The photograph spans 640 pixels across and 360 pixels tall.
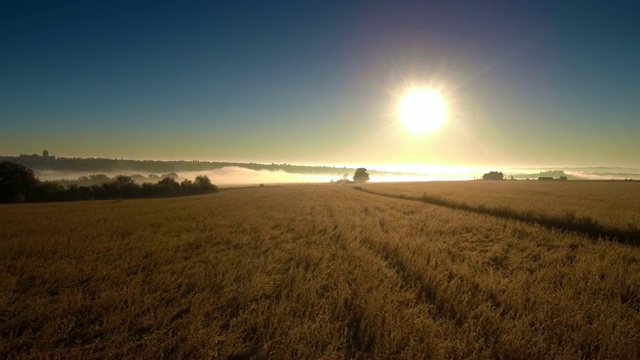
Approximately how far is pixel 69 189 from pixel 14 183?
8.35m

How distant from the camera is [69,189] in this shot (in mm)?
60562

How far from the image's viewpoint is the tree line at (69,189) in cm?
5344

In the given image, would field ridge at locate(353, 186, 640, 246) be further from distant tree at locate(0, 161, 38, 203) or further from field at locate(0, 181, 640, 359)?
distant tree at locate(0, 161, 38, 203)

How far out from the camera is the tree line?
175 ft

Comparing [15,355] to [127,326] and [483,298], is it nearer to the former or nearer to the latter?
[127,326]

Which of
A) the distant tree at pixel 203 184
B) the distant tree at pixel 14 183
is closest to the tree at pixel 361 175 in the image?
the distant tree at pixel 203 184

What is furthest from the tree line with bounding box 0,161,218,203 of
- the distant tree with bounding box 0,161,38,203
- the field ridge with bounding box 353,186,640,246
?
the field ridge with bounding box 353,186,640,246

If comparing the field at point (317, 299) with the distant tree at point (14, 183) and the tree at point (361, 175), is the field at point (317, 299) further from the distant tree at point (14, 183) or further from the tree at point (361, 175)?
the tree at point (361, 175)

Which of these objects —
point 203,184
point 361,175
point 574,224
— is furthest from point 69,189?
point 361,175

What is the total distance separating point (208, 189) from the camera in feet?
272

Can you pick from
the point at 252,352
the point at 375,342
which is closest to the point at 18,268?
the point at 252,352

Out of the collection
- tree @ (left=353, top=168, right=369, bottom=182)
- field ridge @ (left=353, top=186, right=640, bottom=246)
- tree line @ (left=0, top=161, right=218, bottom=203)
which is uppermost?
tree @ (left=353, top=168, right=369, bottom=182)

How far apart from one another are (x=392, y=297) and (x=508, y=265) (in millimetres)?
5289

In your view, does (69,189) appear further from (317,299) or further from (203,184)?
(317,299)
